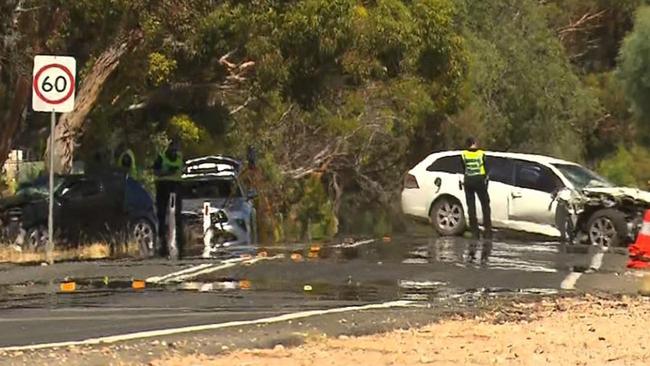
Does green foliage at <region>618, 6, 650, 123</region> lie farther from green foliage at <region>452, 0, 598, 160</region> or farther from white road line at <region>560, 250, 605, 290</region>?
white road line at <region>560, 250, 605, 290</region>

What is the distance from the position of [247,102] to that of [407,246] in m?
12.7

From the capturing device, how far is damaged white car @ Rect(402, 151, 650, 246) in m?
21.7

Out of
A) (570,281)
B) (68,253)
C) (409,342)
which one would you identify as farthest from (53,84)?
(409,342)

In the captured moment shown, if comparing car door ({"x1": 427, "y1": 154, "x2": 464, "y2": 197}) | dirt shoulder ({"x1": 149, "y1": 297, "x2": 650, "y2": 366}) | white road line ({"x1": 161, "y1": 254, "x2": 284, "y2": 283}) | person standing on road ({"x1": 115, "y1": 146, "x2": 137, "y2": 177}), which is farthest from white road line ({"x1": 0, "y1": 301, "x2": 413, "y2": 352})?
person standing on road ({"x1": 115, "y1": 146, "x2": 137, "y2": 177})

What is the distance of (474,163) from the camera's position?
22.6m

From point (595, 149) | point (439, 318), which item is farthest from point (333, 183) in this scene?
point (439, 318)

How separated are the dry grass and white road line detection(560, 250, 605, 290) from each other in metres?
7.00

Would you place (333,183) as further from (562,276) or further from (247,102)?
(562,276)

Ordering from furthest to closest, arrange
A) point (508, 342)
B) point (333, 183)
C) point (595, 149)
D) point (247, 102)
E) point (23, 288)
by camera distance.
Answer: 1. point (595, 149)
2. point (333, 183)
3. point (247, 102)
4. point (23, 288)
5. point (508, 342)

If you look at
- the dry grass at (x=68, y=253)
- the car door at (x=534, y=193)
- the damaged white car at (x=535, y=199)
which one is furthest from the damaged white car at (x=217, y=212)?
the car door at (x=534, y=193)

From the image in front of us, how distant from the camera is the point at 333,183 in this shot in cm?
4634

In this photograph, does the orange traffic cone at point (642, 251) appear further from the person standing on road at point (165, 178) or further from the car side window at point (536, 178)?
the person standing on road at point (165, 178)

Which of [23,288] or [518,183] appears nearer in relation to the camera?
[23,288]

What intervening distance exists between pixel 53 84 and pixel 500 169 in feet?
30.8
